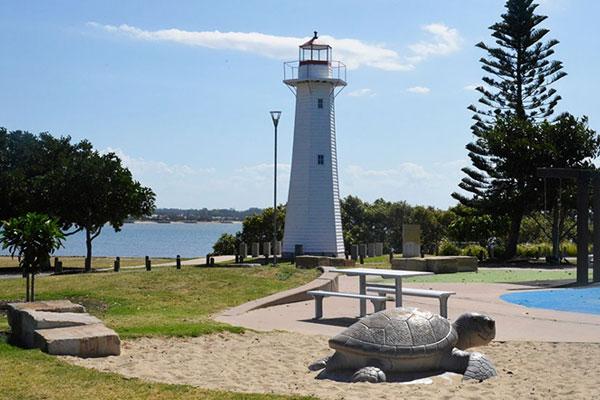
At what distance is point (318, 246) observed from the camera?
36000 millimetres

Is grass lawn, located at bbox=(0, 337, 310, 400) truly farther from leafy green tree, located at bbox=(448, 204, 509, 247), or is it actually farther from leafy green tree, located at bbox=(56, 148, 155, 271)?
leafy green tree, located at bbox=(448, 204, 509, 247)

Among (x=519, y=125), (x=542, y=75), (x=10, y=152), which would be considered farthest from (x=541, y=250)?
(x=10, y=152)

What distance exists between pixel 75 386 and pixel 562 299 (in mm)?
14239

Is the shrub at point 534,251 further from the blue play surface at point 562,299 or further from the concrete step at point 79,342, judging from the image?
the concrete step at point 79,342

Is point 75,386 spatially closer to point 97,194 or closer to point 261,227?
point 97,194

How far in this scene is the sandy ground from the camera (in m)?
8.41

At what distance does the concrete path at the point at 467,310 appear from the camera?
1281 centimetres

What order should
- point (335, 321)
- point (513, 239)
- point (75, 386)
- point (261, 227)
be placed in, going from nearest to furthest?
point (75, 386) → point (335, 321) → point (513, 239) → point (261, 227)

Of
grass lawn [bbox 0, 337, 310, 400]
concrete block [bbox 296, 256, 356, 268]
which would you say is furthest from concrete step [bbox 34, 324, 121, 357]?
concrete block [bbox 296, 256, 356, 268]

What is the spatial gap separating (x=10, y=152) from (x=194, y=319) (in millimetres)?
28080

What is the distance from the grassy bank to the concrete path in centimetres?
102

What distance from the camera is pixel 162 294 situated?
17281 mm

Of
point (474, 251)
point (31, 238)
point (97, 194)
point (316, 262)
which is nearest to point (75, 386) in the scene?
point (31, 238)

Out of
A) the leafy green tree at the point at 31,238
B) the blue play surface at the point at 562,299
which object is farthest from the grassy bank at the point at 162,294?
the blue play surface at the point at 562,299
